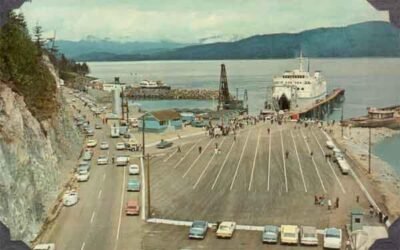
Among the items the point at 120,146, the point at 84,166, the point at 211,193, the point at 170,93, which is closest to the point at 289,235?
the point at 211,193

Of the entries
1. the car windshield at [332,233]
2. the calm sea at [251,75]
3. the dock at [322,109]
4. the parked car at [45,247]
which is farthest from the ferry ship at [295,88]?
the parked car at [45,247]

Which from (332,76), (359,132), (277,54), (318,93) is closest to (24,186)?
(277,54)

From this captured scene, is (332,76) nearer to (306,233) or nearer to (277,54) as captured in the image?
(277,54)

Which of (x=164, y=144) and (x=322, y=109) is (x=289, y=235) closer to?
(x=164, y=144)

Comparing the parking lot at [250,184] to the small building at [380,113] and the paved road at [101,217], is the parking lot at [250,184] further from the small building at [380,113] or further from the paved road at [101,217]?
the small building at [380,113]

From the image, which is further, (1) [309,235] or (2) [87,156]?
(2) [87,156]
